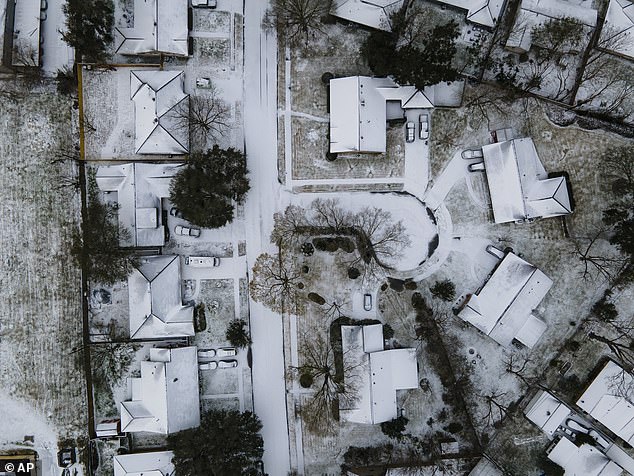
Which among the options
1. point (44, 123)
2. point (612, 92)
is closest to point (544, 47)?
point (612, 92)

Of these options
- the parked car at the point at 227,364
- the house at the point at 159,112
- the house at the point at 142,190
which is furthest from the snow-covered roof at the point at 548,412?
the house at the point at 159,112

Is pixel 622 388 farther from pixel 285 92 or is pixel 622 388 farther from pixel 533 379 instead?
pixel 285 92

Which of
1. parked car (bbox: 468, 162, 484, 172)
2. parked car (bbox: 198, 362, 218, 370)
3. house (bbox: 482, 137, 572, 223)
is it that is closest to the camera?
house (bbox: 482, 137, 572, 223)

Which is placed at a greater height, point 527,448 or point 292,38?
point 292,38

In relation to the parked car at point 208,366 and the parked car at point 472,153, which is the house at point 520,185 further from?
the parked car at point 208,366

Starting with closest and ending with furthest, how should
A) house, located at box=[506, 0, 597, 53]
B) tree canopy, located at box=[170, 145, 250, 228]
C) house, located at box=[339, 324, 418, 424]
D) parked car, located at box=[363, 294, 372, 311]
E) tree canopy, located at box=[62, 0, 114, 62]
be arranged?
tree canopy, located at box=[62, 0, 114, 62] → tree canopy, located at box=[170, 145, 250, 228] → house, located at box=[506, 0, 597, 53] → house, located at box=[339, 324, 418, 424] → parked car, located at box=[363, 294, 372, 311]

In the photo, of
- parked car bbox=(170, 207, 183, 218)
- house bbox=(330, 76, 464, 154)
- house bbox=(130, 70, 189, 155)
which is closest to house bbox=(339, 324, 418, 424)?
house bbox=(330, 76, 464, 154)

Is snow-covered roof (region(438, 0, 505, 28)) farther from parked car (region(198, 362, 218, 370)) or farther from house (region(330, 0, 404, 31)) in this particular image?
parked car (region(198, 362, 218, 370))

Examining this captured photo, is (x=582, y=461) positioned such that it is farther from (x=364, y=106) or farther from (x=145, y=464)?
(x=145, y=464)
